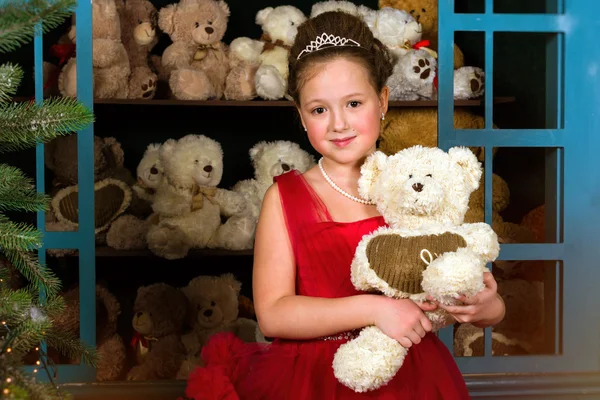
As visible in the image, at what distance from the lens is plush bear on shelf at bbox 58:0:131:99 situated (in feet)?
8.05

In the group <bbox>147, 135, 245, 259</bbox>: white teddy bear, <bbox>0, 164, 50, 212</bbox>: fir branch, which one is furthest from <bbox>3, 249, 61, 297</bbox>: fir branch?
<bbox>147, 135, 245, 259</bbox>: white teddy bear

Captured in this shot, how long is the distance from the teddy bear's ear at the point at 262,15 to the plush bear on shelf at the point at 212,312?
93cm

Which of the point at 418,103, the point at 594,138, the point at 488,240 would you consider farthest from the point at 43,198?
the point at 418,103

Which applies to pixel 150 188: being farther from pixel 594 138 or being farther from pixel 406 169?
pixel 406 169

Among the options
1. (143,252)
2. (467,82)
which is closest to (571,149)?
(467,82)

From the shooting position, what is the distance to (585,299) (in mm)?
1992

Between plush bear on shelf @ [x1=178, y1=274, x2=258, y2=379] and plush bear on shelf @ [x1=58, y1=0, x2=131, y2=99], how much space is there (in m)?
0.71

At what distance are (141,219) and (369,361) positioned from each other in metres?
1.66

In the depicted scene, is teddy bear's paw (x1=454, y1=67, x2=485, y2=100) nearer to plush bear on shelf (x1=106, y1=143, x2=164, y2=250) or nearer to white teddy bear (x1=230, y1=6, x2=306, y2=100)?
white teddy bear (x1=230, y1=6, x2=306, y2=100)

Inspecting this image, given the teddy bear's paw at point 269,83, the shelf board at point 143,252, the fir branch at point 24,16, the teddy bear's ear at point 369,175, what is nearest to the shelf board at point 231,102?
the teddy bear's paw at point 269,83

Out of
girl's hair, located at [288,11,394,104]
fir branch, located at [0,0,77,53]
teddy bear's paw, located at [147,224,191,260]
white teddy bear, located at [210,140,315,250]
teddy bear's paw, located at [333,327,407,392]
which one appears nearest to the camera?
fir branch, located at [0,0,77,53]

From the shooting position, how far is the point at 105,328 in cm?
255

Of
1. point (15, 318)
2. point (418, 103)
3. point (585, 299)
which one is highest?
point (418, 103)

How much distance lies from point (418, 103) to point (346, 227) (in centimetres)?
131
